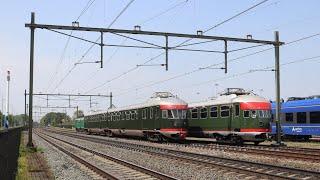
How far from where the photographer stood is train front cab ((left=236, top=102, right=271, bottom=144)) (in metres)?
24.8

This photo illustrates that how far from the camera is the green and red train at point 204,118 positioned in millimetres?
24938

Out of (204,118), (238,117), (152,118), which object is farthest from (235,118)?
(152,118)

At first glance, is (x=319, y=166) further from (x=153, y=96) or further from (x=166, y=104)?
(x=153, y=96)

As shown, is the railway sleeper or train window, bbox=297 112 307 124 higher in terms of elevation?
train window, bbox=297 112 307 124

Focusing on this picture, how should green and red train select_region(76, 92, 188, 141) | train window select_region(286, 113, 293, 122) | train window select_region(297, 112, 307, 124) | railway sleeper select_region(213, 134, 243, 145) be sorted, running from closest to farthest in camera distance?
railway sleeper select_region(213, 134, 243, 145), green and red train select_region(76, 92, 188, 141), train window select_region(297, 112, 307, 124), train window select_region(286, 113, 293, 122)

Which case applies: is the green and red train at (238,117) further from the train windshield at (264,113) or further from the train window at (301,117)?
the train window at (301,117)

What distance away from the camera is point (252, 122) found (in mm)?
24781

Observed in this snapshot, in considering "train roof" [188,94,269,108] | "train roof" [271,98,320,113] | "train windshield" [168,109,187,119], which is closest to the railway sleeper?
"train roof" [188,94,269,108]

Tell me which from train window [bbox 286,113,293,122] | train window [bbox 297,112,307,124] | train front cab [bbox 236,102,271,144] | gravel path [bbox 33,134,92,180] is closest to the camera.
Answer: gravel path [bbox 33,134,92,180]

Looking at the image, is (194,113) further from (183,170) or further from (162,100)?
(183,170)

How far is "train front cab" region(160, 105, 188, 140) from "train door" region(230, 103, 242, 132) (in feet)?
15.5

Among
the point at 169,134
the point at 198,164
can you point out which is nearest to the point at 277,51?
the point at 169,134

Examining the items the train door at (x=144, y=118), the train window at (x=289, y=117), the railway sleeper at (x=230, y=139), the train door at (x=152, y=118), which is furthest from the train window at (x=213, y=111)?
the train window at (x=289, y=117)

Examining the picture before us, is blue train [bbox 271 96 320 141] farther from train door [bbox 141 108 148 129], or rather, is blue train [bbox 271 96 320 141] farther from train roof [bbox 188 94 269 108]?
train door [bbox 141 108 148 129]
